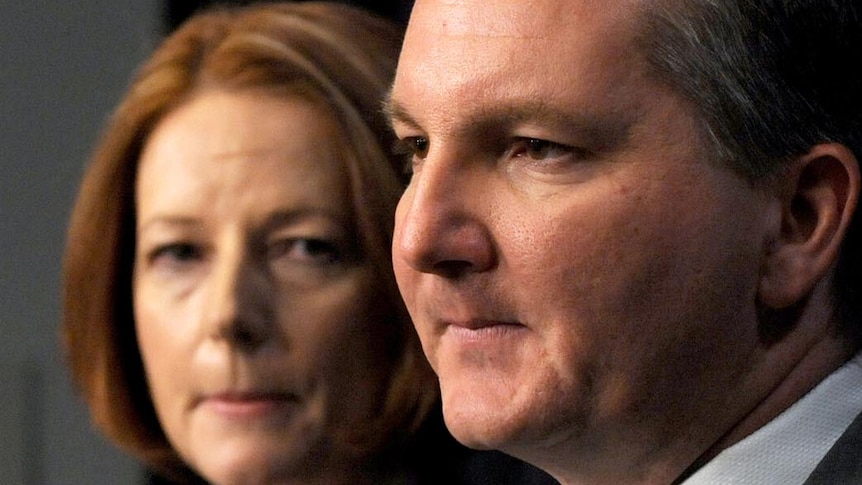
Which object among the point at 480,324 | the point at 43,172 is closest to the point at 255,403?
the point at 480,324

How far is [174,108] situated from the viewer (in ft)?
5.77

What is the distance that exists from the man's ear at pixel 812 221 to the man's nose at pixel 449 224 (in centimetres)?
22

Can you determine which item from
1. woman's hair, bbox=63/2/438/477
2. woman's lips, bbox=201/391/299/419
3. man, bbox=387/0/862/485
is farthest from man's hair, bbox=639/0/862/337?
woman's lips, bbox=201/391/299/419

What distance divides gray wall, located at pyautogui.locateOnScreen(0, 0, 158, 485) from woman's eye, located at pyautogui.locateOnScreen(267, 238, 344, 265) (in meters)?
0.78

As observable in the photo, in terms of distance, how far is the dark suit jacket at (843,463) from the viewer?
1119 mm

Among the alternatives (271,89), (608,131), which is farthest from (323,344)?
(608,131)

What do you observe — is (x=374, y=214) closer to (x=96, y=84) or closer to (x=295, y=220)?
(x=295, y=220)

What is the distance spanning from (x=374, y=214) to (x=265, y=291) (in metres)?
0.15

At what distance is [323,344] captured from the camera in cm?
165

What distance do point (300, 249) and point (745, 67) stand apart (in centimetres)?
68

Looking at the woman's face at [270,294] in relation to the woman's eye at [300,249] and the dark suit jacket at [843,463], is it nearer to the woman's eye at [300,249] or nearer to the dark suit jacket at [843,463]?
the woman's eye at [300,249]

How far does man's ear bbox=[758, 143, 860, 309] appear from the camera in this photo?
113cm

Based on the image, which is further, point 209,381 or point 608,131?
point 209,381

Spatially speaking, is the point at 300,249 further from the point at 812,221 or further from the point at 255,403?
the point at 812,221
